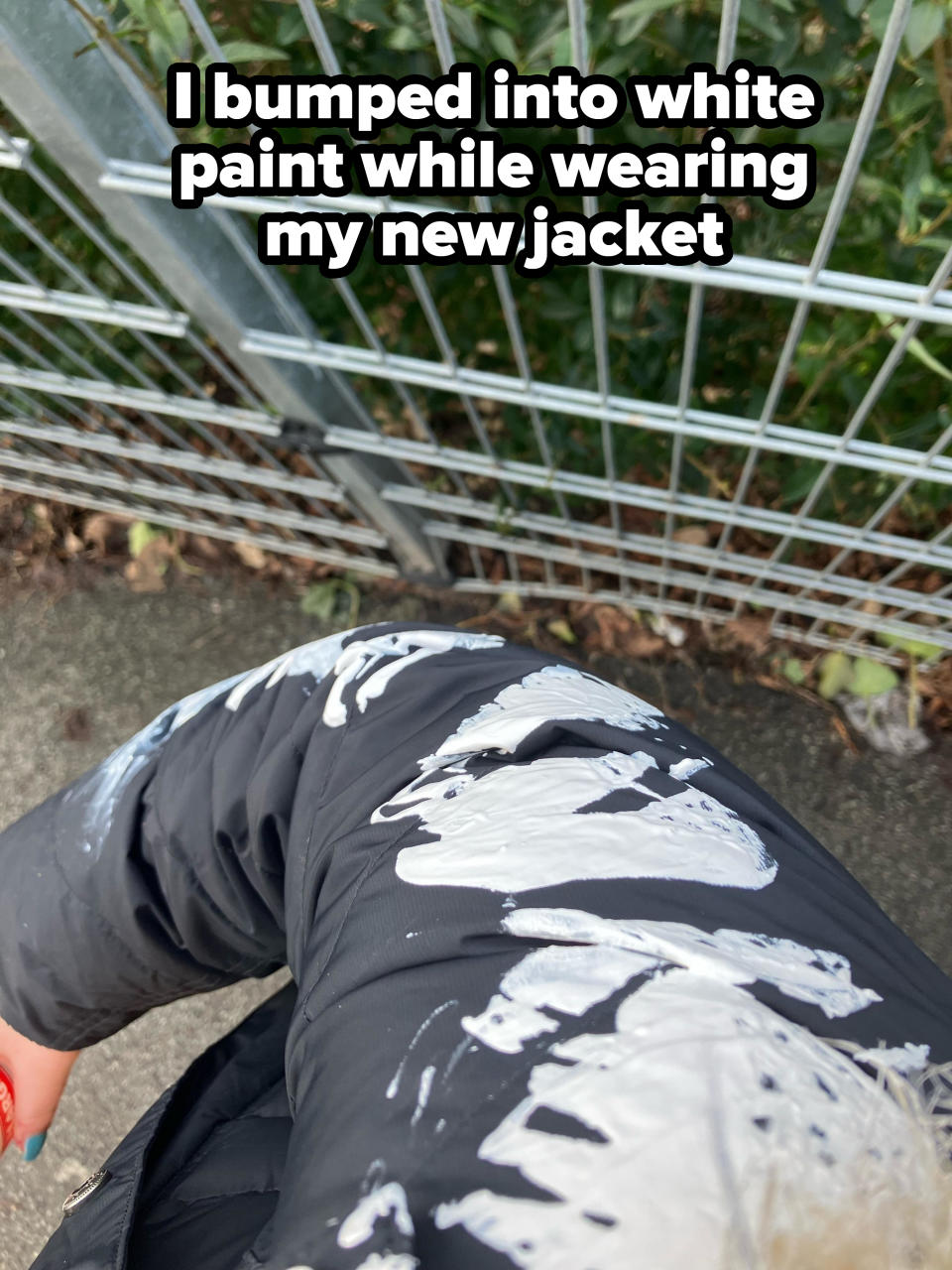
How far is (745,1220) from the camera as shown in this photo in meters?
0.40

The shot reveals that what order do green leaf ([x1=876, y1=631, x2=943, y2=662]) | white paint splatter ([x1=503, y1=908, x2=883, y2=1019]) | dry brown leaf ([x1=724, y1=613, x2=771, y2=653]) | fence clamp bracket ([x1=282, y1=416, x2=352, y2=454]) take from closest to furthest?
white paint splatter ([x1=503, y1=908, x2=883, y2=1019]), fence clamp bracket ([x1=282, y1=416, x2=352, y2=454]), green leaf ([x1=876, y1=631, x2=943, y2=662]), dry brown leaf ([x1=724, y1=613, x2=771, y2=653])

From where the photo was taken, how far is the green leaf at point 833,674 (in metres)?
1.67

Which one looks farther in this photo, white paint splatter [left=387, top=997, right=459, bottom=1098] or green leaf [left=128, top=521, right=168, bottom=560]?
green leaf [left=128, top=521, right=168, bottom=560]

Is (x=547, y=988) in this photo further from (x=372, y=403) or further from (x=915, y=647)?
(x=915, y=647)

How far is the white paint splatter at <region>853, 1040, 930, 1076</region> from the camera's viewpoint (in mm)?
508

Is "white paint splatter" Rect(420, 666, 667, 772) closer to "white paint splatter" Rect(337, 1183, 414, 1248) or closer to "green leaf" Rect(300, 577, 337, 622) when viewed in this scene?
"white paint splatter" Rect(337, 1183, 414, 1248)

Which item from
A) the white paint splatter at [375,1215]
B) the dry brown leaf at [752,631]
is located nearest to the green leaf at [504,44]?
the white paint splatter at [375,1215]

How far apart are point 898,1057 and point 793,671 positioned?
126 centimetres

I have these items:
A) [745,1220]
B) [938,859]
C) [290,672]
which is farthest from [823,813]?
[745,1220]

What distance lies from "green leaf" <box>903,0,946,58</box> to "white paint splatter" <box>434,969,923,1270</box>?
69cm

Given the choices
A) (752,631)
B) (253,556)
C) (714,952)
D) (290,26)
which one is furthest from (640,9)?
(253,556)

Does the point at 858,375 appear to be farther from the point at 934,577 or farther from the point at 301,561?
the point at 301,561

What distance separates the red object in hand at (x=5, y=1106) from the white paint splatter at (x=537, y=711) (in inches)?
30.7

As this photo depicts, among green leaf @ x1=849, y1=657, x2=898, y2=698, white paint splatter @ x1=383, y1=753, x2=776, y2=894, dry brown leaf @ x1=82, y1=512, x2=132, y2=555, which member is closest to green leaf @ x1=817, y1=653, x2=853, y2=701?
green leaf @ x1=849, y1=657, x2=898, y2=698
